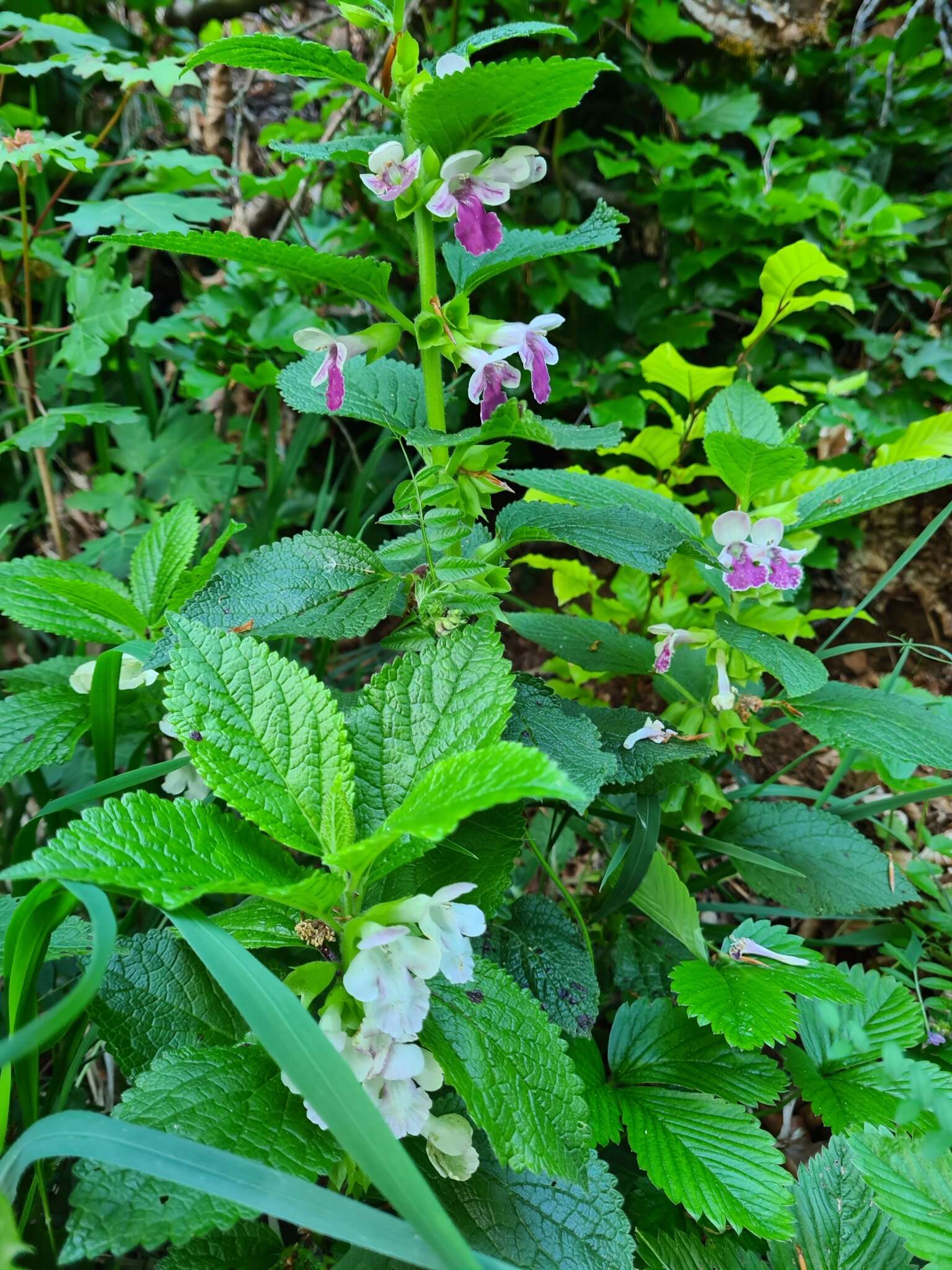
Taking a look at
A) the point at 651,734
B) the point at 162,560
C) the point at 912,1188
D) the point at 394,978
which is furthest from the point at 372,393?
the point at 912,1188

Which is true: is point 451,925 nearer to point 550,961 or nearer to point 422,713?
point 422,713

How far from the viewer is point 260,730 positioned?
21.4 inches

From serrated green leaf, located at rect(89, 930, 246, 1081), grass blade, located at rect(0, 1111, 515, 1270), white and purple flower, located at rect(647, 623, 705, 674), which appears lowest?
serrated green leaf, located at rect(89, 930, 246, 1081)

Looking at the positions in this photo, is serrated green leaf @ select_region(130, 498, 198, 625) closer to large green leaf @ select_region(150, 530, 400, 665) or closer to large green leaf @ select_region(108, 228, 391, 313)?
large green leaf @ select_region(150, 530, 400, 665)

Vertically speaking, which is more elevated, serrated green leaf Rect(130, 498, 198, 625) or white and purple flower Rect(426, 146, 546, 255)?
white and purple flower Rect(426, 146, 546, 255)

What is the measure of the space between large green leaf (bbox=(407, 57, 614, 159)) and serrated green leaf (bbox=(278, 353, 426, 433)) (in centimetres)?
23

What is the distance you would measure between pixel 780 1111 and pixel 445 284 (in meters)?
1.68

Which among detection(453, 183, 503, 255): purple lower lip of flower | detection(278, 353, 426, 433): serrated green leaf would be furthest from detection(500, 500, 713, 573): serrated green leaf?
detection(453, 183, 503, 255): purple lower lip of flower

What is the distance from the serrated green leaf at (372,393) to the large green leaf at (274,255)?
12 cm

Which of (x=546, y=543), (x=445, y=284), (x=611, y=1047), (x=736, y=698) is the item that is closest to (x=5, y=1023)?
(x=611, y=1047)

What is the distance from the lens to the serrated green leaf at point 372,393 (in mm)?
764

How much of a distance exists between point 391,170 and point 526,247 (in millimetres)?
140

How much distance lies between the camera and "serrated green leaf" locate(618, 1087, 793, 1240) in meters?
0.57

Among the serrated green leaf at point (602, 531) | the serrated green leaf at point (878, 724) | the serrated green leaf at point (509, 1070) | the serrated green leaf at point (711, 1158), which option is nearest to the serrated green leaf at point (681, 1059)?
the serrated green leaf at point (711, 1158)
